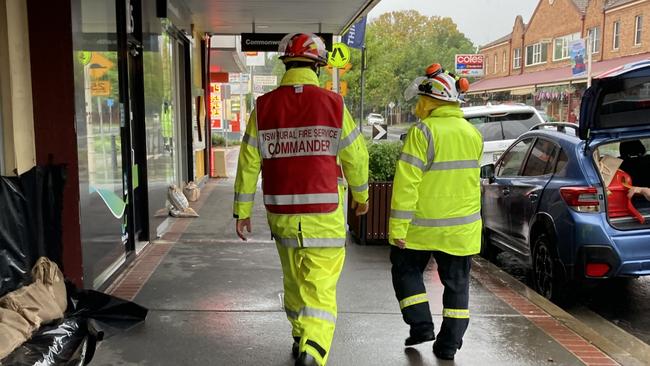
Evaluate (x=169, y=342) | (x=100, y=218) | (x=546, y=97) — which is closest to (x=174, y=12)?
(x=100, y=218)

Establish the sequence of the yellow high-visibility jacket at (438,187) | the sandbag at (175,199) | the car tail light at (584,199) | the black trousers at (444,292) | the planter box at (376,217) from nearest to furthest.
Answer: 1. the yellow high-visibility jacket at (438,187)
2. the black trousers at (444,292)
3. the car tail light at (584,199)
4. the planter box at (376,217)
5. the sandbag at (175,199)

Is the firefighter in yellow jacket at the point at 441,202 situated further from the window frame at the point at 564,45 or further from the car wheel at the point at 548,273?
the window frame at the point at 564,45

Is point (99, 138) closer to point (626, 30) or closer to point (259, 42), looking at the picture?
point (259, 42)

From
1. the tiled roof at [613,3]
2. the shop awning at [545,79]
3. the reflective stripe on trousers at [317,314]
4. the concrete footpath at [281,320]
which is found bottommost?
the concrete footpath at [281,320]

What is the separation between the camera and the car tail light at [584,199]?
5.27 m

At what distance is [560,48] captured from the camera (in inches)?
1689

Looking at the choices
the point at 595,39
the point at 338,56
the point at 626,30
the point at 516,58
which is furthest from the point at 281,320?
the point at 516,58

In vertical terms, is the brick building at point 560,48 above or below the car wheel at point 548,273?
above

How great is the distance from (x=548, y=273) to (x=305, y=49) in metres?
3.43

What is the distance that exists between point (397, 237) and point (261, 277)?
255 centimetres

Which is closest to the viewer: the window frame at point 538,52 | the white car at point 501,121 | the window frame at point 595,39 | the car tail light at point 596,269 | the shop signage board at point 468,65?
the car tail light at point 596,269

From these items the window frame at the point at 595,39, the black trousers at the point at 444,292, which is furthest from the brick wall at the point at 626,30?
the black trousers at the point at 444,292

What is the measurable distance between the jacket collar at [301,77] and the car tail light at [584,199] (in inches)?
110

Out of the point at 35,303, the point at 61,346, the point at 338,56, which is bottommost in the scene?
the point at 61,346
